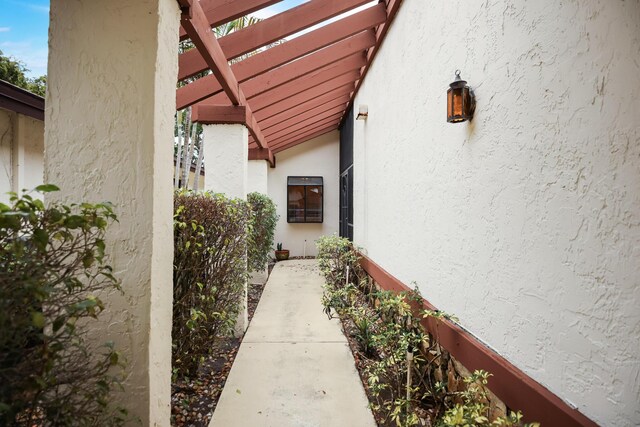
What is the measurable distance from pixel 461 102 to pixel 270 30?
214 cm

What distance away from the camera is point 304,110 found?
6.82 m

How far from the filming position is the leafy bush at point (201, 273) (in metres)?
2.61

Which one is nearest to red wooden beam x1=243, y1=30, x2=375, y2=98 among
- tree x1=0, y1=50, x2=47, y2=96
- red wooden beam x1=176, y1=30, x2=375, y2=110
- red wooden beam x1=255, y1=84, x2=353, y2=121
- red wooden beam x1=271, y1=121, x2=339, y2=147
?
red wooden beam x1=176, y1=30, x2=375, y2=110

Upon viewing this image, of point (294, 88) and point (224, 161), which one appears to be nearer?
point (224, 161)

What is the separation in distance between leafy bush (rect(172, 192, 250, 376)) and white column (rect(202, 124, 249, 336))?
76 cm

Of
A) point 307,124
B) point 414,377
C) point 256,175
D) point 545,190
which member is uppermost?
point 307,124

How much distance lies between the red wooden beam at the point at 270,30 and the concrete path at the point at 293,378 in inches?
119

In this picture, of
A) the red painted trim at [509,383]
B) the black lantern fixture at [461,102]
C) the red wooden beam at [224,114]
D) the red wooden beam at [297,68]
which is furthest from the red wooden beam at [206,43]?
the red painted trim at [509,383]

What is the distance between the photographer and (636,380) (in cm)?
110

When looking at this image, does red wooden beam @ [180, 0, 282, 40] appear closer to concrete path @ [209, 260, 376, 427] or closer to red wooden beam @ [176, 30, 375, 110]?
red wooden beam @ [176, 30, 375, 110]

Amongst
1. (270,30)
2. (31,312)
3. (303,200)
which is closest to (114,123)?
(31,312)

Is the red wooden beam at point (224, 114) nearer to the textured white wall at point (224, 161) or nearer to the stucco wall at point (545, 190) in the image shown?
the textured white wall at point (224, 161)

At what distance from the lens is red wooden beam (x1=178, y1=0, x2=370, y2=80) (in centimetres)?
323

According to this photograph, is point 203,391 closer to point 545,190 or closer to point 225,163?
point 225,163
